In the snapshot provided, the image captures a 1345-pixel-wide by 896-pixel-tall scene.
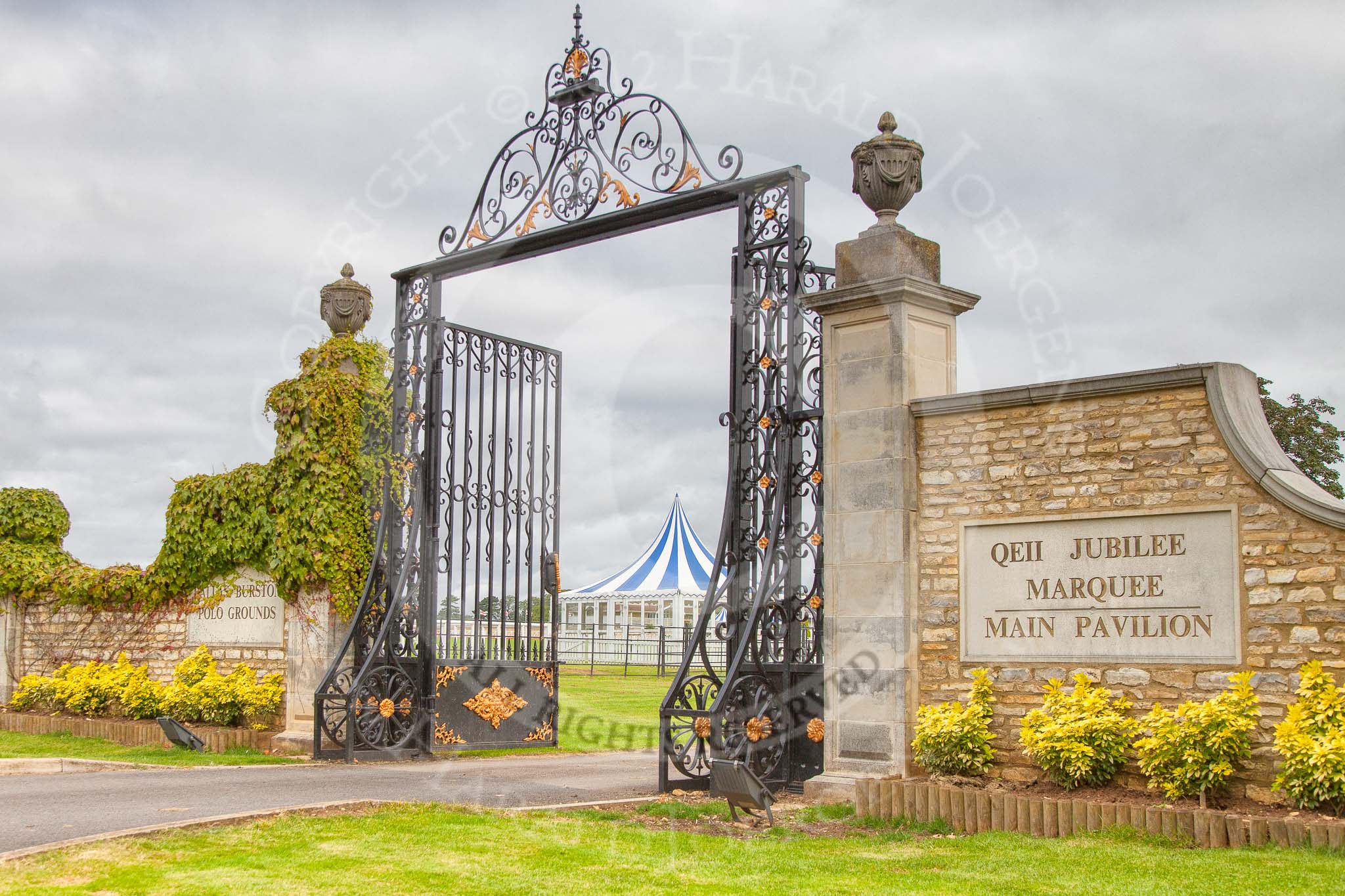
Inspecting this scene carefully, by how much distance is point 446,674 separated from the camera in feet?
41.4

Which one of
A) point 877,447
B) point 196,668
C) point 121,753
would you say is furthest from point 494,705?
point 877,447

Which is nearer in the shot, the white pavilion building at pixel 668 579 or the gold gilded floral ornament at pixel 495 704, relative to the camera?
the gold gilded floral ornament at pixel 495 704

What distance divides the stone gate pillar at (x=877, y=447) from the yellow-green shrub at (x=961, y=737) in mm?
248

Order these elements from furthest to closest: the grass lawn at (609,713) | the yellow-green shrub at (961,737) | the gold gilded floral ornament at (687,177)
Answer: the grass lawn at (609,713)
the gold gilded floral ornament at (687,177)
the yellow-green shrub at (961,737)

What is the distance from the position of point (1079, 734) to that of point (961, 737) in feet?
2.62

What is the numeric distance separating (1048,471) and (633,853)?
3.58 metres

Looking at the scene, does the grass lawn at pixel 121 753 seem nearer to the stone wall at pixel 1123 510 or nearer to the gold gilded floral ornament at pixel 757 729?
the gold gilded floral ornament at pixel 757 729

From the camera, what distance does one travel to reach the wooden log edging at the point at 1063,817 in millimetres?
6648

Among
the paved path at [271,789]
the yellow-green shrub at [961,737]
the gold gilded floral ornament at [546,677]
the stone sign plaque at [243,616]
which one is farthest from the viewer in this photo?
the stone sign plaque at [243,616]

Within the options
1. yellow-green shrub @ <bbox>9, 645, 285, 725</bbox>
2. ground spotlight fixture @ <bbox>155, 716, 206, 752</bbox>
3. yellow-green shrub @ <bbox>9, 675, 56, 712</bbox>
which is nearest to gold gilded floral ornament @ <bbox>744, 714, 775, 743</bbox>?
yellow-green shrub @ <bbox>9, 645, 285, 725</bbox>

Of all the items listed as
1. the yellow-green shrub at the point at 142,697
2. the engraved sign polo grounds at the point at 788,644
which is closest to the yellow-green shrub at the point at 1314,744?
the engraved sign polo grounds at the point at 788,644

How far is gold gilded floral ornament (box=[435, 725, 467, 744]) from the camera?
41.1 ft

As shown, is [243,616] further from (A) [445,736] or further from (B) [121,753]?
A: (A) [445,736]

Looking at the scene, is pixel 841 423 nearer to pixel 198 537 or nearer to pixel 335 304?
pixel 335 304
